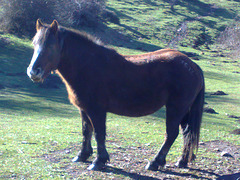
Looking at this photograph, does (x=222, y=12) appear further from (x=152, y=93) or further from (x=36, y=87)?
(x=152, y=93)

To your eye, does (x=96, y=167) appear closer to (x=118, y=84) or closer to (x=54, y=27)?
(x=118, y=84)

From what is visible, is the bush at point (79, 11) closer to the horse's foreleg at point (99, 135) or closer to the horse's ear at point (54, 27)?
the horse's ear at point (54, 27)

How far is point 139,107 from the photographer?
20.2 feet

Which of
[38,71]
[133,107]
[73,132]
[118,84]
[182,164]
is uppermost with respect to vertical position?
[38,71]

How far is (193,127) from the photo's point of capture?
6410mm

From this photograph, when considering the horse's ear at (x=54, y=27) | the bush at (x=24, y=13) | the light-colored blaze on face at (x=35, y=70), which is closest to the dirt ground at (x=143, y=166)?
the light-colored blaze on face at (x=35, y=70)

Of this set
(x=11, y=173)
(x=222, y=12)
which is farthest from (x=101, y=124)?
(x=222, y=12)

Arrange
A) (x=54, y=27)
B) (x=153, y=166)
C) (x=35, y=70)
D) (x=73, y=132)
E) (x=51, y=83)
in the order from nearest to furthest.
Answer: (x=35, y=70)
(x=54, y=27)
(x=153, y=166)
(x=73, y=132)
(x=51, y=83)

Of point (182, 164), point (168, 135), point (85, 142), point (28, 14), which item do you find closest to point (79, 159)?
point (85, 142)

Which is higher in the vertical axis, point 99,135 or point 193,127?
point 193,127

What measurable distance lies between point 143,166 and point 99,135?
110cm

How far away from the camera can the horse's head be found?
5.30m

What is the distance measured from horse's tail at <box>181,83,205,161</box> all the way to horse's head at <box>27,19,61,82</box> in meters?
2.81

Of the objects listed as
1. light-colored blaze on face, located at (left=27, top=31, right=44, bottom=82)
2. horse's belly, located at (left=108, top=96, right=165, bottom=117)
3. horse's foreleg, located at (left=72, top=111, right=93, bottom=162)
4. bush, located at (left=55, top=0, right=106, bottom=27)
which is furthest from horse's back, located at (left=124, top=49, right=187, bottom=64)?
bush, located at (left=55, top=0, right=106, bottom=27)
